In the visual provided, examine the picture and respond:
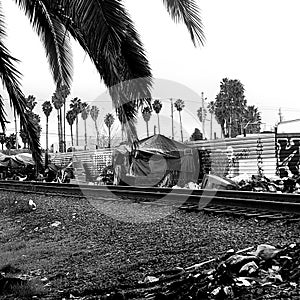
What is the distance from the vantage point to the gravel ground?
5770mm

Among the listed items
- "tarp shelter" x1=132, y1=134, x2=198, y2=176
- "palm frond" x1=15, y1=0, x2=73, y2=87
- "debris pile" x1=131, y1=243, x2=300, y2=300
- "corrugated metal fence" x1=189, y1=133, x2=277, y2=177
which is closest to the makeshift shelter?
"tarp shelter" x1=132, y1=134, x2=198, y2=176

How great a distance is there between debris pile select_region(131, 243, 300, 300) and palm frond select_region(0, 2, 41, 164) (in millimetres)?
3282

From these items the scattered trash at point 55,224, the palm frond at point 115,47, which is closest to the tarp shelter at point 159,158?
the scattered trash at point 55,224

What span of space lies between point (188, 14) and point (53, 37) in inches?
142

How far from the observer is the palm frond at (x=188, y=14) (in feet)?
18.3

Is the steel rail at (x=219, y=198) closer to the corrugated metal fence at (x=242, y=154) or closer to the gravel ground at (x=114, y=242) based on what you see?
the gravel ground at (x=114, y=242)

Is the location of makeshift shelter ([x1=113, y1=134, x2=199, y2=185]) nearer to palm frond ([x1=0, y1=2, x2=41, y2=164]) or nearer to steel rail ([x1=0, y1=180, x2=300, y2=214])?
steel rail ([x1=0, y1=180, x2=300, y2=214])

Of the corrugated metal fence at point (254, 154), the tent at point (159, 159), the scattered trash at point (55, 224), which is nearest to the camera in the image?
the scattered trash at point (55, 224)

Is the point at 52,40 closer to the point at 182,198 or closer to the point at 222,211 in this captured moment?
the point at 222,211

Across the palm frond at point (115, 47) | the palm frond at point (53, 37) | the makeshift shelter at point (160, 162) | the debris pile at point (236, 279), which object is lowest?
A: the debris pile at point (236, 279)

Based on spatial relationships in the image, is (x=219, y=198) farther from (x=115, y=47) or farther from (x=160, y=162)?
(x=160, y=162)

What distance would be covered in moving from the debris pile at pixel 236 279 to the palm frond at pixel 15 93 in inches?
129

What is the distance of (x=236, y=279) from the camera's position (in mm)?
4328

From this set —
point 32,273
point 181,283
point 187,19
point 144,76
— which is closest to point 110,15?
point 187,19
